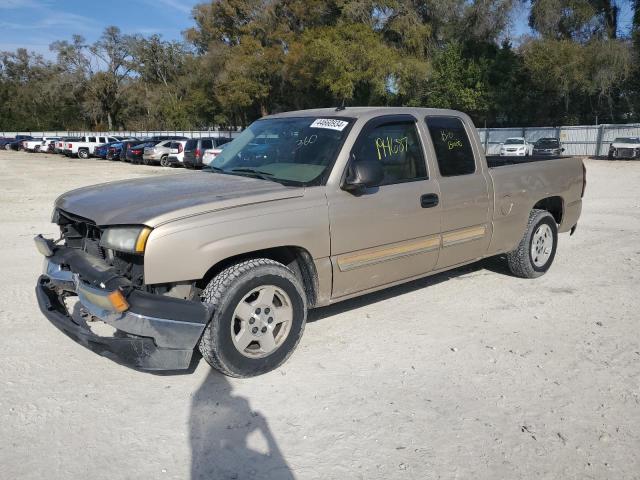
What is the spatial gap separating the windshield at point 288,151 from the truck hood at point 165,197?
0.19 m

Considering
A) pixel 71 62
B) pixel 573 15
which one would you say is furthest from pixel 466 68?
pixel 71 62

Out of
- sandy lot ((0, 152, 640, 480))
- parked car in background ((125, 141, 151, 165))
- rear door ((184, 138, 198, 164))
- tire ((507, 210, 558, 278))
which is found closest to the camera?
sandy lot ((0, 152, 640, 480))

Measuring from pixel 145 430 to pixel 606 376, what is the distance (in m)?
3.14

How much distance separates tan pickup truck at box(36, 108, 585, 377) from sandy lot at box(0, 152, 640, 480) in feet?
1.15

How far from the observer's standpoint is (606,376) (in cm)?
398

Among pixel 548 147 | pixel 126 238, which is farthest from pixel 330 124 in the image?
pixel 548 147

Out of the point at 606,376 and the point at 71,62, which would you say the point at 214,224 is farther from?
the point at 71,62

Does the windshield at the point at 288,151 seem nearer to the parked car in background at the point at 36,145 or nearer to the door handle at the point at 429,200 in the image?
the door handle at the point at 429,200

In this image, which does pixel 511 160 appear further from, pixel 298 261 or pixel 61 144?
pixel 61 144

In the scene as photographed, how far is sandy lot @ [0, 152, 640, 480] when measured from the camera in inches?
119

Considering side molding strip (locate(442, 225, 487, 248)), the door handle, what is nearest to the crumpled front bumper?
the door handle

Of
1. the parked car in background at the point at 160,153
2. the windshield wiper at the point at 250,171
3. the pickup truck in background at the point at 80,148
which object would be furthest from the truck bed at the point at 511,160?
the pickup truck in background at the point at 80,148

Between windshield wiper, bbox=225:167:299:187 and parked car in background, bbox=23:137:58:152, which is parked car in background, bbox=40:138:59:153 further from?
windshield wiper, bbox=225:167:299:187

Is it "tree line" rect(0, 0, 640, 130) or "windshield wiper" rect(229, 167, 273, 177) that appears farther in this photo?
"tree line" rect(0, 0, 640, 130)
